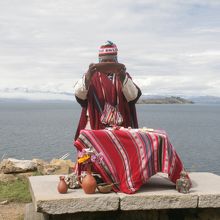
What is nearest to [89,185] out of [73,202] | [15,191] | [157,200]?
[73,202]

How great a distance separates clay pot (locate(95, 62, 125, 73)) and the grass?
10.3 ft

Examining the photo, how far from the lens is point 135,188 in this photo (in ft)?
21.7

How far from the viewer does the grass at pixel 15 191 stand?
9203 millimetres

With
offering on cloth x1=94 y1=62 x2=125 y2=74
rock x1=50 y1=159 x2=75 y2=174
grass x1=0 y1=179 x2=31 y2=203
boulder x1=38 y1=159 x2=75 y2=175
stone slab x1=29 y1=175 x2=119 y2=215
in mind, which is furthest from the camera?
rock x1=50 y1=159 x2=75 y2=174

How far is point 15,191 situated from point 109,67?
11.9 feet

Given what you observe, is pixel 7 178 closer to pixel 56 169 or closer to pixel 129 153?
pixel 56 169

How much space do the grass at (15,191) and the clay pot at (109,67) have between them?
3147mm

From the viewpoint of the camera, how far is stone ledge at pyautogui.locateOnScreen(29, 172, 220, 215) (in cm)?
624

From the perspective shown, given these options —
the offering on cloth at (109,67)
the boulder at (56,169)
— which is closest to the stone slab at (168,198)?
the offering on cloth at (109,67)

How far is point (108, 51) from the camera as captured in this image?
7312 mm

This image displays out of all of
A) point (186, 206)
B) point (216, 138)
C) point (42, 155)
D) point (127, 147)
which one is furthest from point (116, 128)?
point (216, 138)

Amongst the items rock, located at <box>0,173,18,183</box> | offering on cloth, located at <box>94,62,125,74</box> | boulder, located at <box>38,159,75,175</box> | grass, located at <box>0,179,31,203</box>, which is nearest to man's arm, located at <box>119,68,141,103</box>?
offering on cloth, located at <box>94,62,125,74</box>

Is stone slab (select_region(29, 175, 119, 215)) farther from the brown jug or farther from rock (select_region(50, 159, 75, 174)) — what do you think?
rock (select_region(50, 159, 75, 174))

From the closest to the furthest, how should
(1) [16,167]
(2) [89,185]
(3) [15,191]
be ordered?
(2) [89,185]
(3) [15,191]
(1) [16,167]
